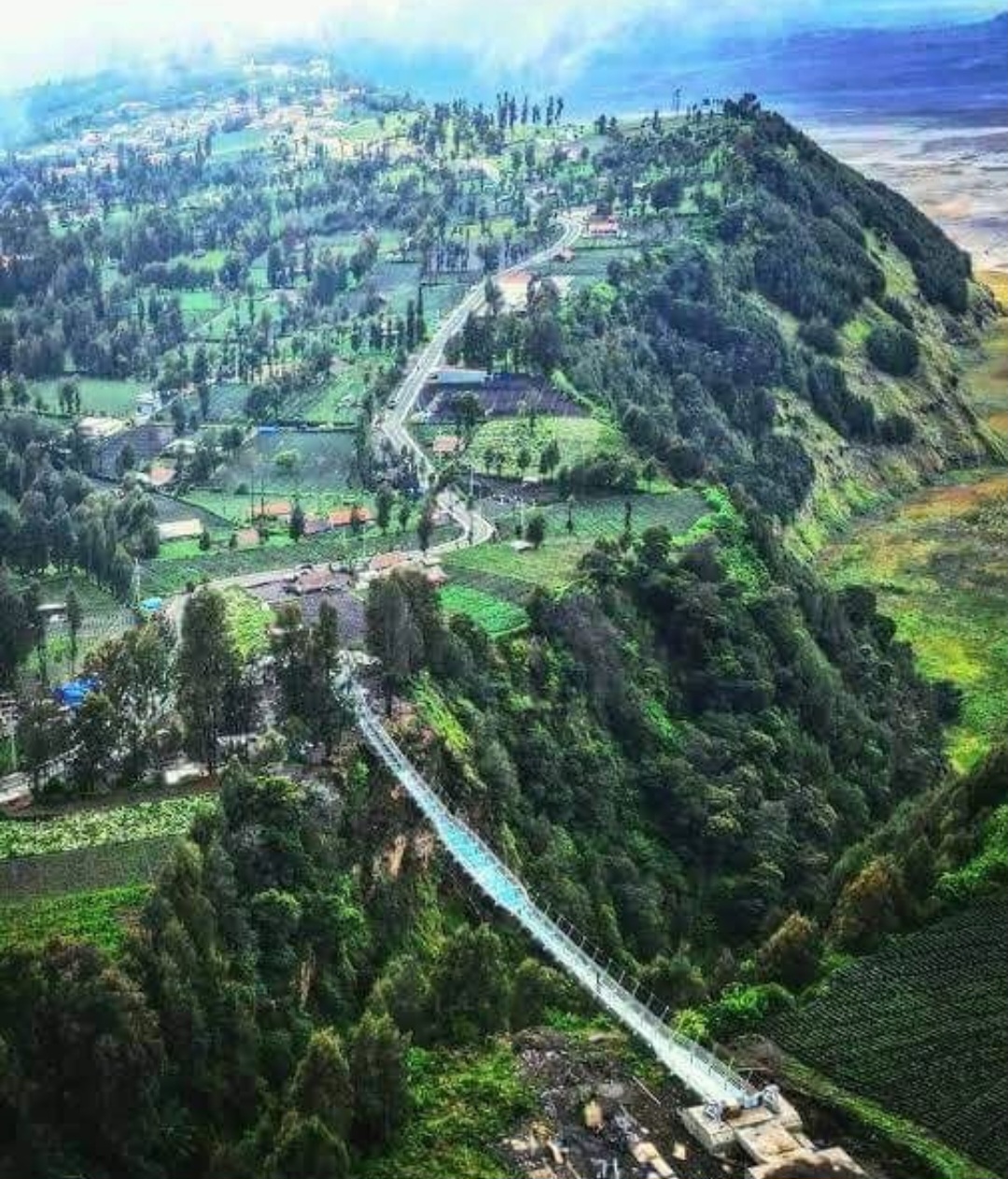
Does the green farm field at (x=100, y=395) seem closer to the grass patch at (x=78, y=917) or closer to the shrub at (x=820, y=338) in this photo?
the shrub at (x=820, y=338)

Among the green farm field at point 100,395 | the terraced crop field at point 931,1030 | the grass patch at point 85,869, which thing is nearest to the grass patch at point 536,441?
the green farm field at point 100,395

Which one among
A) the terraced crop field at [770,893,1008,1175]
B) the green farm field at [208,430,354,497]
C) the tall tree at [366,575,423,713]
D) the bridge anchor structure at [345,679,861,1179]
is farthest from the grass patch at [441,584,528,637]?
the green farm field at [208,430,354,497]

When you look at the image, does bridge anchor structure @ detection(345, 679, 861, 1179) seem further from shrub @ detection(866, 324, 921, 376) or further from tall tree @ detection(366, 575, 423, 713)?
shrub @ detection(866, 324, 921, 376)

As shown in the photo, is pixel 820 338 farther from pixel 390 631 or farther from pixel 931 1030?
pixel 931 1030

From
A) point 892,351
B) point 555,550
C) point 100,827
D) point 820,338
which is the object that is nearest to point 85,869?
point 100,827

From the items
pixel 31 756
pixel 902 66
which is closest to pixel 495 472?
pixel 31 756

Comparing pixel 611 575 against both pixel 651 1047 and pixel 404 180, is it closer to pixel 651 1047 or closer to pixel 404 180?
pixel 651 1047
